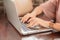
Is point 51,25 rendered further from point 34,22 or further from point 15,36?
point 15,36

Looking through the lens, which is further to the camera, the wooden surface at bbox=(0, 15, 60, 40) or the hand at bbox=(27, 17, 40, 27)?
the hand at bbox=(27, 17, 40, 27)

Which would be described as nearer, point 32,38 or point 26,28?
point 32,38

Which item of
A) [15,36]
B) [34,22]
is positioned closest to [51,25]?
[34,22]

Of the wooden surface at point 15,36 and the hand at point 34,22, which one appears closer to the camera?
the wooden surface at point 15,36

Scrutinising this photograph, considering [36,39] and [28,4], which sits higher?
[28,4]

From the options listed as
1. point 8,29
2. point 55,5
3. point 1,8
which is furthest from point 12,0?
point 1,8

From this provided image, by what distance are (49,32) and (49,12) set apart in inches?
8.4

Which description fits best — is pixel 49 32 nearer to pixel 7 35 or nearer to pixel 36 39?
pixel 36 39

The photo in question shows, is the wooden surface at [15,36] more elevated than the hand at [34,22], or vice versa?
the hand at [34,22]

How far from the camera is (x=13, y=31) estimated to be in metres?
1.19

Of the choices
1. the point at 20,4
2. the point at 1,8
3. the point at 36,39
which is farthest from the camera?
the point at 1,8

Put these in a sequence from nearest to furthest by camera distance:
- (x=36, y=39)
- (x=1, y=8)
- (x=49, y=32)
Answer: (x=36, y=39), (x=49, y=32), (x=1, y=8)

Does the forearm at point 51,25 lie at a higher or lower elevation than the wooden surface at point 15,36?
higher

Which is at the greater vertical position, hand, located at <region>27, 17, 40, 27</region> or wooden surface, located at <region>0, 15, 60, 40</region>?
hand, located at <region>27, 17, 40, 27</region>
